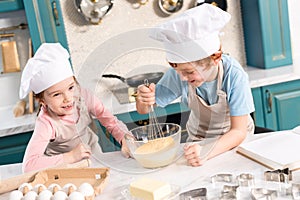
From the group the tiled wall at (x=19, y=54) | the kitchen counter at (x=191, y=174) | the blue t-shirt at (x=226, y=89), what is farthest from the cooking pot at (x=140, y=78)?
the tiled wall at (x=19, y=54)

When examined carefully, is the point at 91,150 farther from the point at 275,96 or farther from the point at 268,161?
the point at 275,96

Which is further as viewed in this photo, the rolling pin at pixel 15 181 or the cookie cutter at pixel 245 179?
the rolling pin at pixel 15 181

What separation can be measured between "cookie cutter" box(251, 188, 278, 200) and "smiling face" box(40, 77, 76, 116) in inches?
32.4

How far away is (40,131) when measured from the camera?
69.9 inches

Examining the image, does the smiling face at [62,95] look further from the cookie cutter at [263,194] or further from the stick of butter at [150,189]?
the cookie cutter at [263,194]

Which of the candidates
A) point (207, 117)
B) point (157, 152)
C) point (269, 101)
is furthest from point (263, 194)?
point (269, 101)

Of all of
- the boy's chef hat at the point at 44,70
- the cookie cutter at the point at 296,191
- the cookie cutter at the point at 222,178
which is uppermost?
the boy's chef hat at the point at 44,70

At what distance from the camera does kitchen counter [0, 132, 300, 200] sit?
1.27 m

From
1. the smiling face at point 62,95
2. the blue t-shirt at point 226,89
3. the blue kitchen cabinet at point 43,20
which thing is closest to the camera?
the blue t-shirt at point 226,89

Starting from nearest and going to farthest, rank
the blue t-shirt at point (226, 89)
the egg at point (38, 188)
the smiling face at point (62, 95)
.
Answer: the egg at point (38, 188)
the blue t-shirt at point (226, 89)
the smiling face at point (62, 95)

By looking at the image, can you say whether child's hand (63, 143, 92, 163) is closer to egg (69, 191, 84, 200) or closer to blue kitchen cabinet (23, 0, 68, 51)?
egg (69, 191, 84, 200)

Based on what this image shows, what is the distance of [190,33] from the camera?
1433mm

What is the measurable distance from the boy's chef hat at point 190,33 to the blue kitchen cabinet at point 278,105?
1.39m

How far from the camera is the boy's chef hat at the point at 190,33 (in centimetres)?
141
